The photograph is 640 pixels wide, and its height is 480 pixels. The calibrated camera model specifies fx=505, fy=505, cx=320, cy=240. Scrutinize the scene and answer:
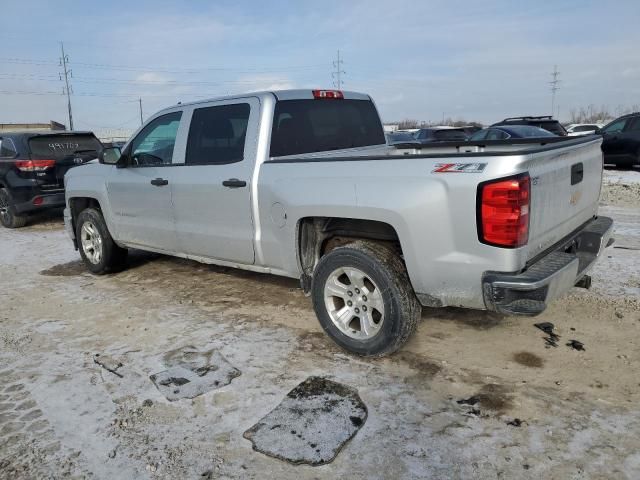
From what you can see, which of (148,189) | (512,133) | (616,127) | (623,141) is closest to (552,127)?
(616,127)

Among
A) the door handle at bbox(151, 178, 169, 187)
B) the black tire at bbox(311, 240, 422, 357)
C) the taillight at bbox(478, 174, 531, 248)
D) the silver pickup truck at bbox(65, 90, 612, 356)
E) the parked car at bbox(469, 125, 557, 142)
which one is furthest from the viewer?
the parked car at bbox(469, 125, 557, 142)

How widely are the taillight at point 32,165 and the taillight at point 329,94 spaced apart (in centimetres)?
680

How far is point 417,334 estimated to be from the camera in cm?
400

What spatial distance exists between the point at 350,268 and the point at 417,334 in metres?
0.92

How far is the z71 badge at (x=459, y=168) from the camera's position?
9.21 feet

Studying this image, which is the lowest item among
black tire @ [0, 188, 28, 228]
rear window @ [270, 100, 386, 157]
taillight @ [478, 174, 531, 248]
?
black tire @ [0, 188, 28, 228]

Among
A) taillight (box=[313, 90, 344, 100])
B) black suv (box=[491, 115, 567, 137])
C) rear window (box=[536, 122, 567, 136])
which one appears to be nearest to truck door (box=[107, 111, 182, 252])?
taillight (box=[313, 90, 344, 100])

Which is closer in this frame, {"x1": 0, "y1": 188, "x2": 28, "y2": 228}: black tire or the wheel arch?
the wheel arch

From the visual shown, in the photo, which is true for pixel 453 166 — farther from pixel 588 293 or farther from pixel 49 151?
pixel 49 151

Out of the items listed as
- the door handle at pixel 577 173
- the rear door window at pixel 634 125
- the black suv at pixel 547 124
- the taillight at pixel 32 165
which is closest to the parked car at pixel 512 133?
the black suv at pixel 547 124

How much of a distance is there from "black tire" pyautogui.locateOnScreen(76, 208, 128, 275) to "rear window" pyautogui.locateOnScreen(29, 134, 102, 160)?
12.7 feet

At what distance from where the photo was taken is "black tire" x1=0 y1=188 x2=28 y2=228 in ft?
31.2

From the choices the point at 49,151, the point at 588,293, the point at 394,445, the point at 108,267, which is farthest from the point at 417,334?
the point at 49,151

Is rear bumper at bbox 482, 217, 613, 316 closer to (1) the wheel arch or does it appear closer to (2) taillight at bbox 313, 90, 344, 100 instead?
(1) the wheel arch
